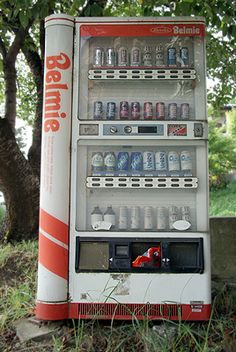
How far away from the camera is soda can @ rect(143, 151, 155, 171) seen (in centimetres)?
307

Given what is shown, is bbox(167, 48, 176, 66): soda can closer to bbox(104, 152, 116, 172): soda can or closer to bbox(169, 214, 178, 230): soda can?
bbox(104, 152, 116, 172): soda can

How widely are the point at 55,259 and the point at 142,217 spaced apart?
0.76 metres

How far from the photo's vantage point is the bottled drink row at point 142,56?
3084 millimetres

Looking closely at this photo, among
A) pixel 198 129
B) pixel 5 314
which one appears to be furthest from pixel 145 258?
pixel 5 314

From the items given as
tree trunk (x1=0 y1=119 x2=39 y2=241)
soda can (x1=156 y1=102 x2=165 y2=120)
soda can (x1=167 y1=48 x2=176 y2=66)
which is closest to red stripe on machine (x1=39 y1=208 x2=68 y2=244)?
soda can (x1=156 y1=102 x2=165 y2=120)

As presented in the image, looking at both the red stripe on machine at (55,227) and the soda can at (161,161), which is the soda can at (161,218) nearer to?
the soda can at (161,161)

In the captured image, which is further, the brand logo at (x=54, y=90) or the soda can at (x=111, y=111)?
the soda can at (x=111, y=111)

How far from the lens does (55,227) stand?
2.87 m

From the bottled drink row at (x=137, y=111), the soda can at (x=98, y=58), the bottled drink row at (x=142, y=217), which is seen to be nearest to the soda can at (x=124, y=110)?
the bottled drink row at (x=137, y=111)

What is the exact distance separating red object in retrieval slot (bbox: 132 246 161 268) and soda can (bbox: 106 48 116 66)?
1516 millimetres

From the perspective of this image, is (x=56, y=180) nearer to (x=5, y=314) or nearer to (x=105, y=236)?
(x=105, y=236)

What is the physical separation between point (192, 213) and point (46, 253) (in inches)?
46.2

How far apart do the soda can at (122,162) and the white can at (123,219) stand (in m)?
0.32

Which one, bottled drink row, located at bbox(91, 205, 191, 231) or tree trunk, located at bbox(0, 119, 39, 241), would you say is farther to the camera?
tree trunk, located at bbox(0, 119, 39, 241)
